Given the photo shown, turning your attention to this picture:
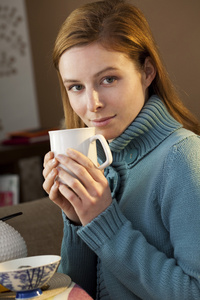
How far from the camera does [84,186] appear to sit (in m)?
0.97

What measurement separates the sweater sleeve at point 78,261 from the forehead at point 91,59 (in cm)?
37

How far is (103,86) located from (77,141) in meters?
0.18

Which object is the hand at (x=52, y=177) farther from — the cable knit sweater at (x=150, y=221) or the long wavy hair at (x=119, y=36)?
the long wavy hair at (x=119, y=36)

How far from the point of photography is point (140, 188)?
1.09 meters

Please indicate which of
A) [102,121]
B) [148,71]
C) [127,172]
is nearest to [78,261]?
[127,172]

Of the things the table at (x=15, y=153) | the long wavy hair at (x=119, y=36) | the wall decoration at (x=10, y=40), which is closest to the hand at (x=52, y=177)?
the long wavy hair at (x=119, y=36)

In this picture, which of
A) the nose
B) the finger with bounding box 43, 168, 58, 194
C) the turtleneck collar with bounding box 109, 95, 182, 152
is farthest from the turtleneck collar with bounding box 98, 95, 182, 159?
the finger with bounding box 43, 168, 58, 194

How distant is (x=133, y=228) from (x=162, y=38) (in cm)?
244

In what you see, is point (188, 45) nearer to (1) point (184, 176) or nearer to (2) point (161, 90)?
(2) point (161, 90)

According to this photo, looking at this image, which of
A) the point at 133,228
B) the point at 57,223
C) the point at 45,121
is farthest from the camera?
the point at 45,121

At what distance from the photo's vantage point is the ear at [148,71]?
46.1 inches

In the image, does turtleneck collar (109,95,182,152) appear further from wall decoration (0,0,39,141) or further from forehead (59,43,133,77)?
wall decoration (0,0,39,141)

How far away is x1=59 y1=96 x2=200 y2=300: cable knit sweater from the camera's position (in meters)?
0.97

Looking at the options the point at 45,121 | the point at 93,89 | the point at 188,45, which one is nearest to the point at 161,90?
the point at 93,89
